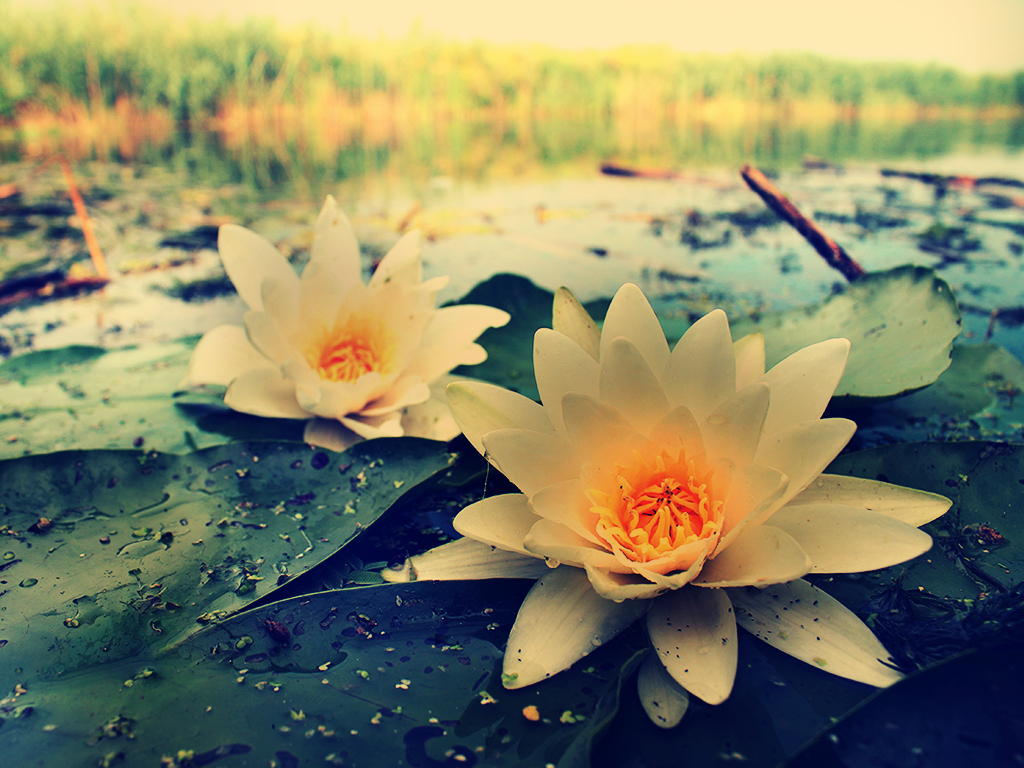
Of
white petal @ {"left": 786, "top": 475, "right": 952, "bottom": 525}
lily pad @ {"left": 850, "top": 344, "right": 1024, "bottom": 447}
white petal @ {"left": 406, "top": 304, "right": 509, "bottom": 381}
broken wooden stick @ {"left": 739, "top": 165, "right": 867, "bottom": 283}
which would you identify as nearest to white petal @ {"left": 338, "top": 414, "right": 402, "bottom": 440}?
white petal @ {"left": 406, "top": 304, "right": 509, "bottom": 381}

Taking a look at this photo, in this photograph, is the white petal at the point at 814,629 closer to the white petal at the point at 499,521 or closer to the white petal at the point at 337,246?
the white petal at the point at 499,521

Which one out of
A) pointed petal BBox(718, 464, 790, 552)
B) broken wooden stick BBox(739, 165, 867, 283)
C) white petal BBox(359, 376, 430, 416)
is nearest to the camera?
pointed petal BBox(718, 464, 790, 552)

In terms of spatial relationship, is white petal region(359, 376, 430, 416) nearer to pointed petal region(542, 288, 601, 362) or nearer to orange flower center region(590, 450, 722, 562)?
pointed petal region(542, 288, 601, 362)

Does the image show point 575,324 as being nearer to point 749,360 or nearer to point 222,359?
point 749,360

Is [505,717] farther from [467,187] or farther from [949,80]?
[949,80]

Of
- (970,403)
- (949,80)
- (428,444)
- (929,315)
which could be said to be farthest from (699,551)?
(949,80)

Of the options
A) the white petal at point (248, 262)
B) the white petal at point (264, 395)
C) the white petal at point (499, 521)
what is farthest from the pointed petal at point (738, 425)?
the white petal at point (248, 262)

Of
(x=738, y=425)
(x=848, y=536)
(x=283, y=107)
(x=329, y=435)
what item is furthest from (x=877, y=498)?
(x=283, y=107)
